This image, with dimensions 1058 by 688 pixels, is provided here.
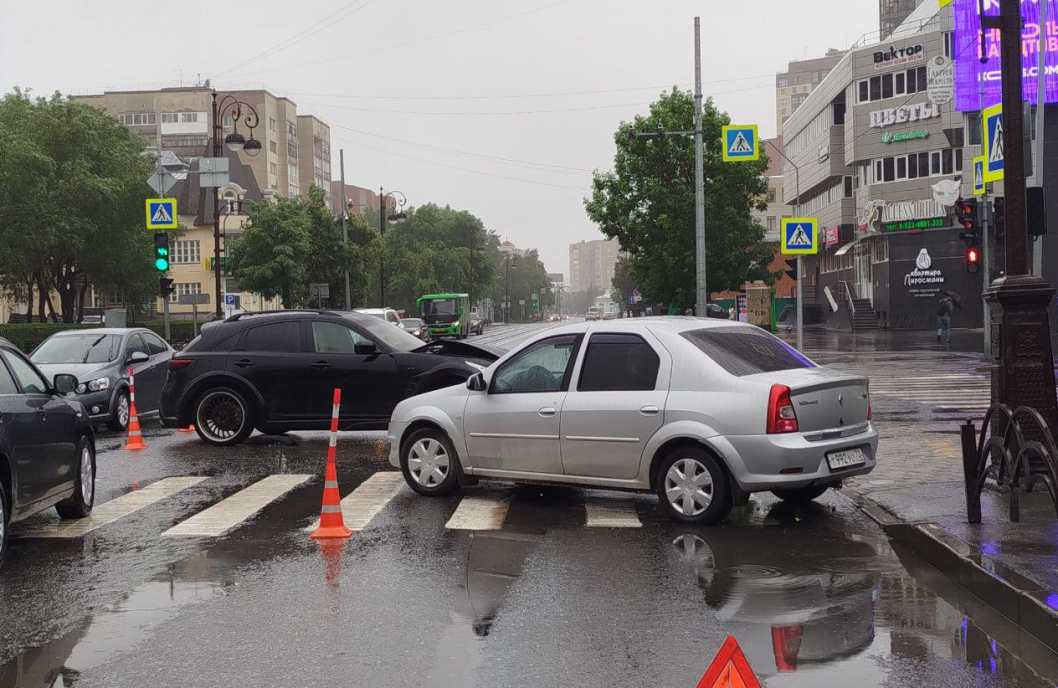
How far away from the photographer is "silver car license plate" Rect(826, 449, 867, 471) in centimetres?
811

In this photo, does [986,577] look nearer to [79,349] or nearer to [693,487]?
[693,487]

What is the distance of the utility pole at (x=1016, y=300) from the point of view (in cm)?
834

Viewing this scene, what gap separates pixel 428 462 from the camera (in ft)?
31.9

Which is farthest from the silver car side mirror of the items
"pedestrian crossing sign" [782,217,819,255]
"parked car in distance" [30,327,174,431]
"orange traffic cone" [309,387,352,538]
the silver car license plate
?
"pedestrian crossing sign" [782,217,819,255]

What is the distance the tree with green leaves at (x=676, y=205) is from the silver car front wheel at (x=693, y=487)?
36653 millimetres

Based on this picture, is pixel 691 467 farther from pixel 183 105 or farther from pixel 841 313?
pixel 183 105

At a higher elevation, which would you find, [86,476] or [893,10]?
[893,10]

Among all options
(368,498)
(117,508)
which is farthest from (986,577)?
(117,508)

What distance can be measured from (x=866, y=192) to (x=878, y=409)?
43.0 metres

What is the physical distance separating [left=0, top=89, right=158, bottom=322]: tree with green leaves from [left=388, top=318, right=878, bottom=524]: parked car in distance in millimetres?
39280

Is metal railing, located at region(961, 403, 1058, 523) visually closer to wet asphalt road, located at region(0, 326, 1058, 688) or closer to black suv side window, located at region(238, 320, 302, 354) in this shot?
wet asphalt road, located at region(0, 326, 1058, 688)

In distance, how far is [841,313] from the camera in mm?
65062

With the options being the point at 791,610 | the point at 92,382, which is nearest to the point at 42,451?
the point at 791,610

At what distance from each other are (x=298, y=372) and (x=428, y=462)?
14.8 ft
